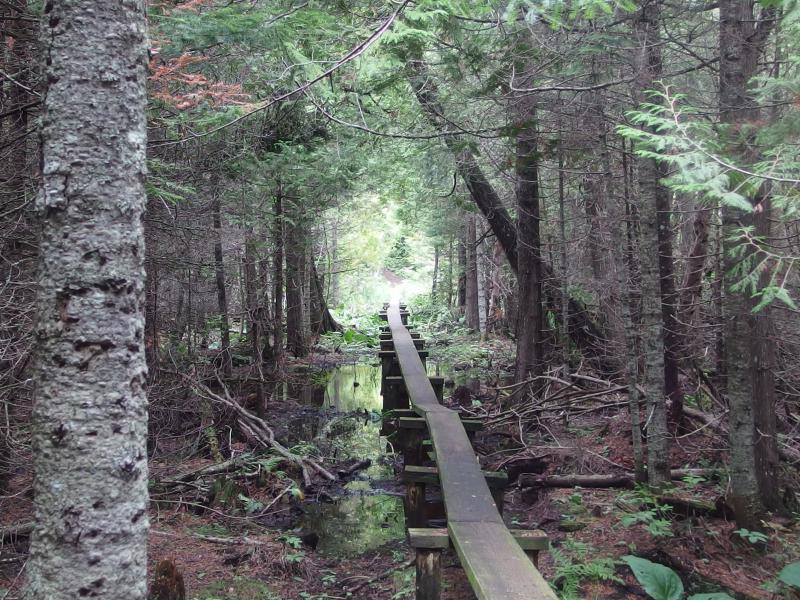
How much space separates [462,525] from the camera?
4312 millimetres

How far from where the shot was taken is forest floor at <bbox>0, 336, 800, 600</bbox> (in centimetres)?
506

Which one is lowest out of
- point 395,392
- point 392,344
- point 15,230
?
point 395,392

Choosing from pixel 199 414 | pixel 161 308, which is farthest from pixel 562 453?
pixel 161 308

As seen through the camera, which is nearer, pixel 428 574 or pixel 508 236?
pixel 428 574

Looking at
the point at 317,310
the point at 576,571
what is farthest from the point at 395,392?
the point at 317,310

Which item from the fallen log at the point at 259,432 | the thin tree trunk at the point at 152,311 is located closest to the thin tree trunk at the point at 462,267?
the fallen log at the point at 259,432

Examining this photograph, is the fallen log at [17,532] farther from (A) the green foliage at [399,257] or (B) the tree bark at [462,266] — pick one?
(A) the green foliage at [399,257]

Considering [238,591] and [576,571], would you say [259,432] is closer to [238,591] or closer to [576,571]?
[238,591]

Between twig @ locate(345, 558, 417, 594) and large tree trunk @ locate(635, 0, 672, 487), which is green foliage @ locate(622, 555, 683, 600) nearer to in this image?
large tree trunk @ locate(635, 0, 672, 487)

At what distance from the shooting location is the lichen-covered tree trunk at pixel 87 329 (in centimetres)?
242

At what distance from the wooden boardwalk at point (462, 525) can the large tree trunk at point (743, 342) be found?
2.04 meters

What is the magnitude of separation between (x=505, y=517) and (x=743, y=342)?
3.02 m

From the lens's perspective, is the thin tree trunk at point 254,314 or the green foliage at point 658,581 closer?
the green foliage at point 658,581

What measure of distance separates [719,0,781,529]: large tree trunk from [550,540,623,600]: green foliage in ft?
3.91
